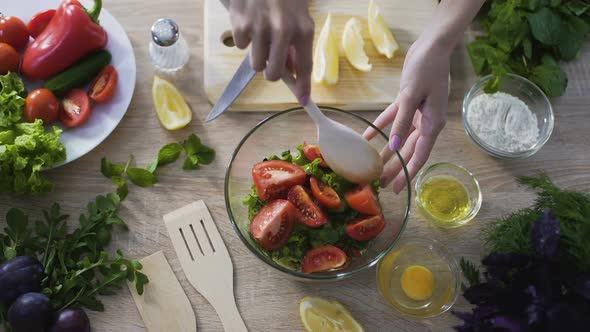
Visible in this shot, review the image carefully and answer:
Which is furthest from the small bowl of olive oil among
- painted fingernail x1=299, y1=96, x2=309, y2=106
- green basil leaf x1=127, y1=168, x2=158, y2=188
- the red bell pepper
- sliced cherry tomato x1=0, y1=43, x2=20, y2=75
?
sliced cherry tomato x1=0, y1=43, x2=20, y2=75

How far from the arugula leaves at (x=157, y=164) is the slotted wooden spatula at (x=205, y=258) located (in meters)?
0.11

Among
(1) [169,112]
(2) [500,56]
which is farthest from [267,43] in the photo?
(2) [500,56]

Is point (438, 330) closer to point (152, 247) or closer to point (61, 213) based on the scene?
point (152, 247)

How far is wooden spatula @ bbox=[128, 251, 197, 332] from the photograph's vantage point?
122cm

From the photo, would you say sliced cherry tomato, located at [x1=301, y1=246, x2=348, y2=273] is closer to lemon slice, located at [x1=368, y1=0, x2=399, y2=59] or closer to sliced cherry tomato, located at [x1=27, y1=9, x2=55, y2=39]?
lemon slice, located at [x1=368, y1=0, x2=399, y2=59]

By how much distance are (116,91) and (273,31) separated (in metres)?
0.63

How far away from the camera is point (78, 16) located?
137 centimetres

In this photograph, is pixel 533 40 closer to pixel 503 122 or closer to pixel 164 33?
pixel 503 122

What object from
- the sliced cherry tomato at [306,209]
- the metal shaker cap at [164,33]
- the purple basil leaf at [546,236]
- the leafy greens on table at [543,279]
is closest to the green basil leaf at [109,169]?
the metal shaker cap at [164,33]

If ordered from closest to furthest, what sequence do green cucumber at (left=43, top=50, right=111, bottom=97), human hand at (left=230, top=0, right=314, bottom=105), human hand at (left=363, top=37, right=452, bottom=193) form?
human hand at (left=230, top=0, right=314, bottom=105), human hand at (left=363, top=37, right=452, bottom=193), green cucumber at (left=43, top=50, right=111, bottom=97)

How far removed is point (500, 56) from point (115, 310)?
3.79 feet

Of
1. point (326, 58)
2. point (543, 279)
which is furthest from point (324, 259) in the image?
point (326, 58)

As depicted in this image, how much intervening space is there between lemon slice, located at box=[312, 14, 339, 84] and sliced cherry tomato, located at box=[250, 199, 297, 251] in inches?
16.3

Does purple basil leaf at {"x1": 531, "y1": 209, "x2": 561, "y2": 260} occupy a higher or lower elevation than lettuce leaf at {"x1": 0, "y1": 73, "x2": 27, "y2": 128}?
higher
